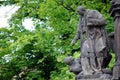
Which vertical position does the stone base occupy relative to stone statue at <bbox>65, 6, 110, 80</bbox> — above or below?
below

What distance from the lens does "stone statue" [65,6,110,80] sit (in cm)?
967

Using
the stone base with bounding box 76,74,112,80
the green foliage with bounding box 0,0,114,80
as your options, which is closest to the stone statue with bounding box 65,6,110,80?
the stone base with bounding box 76,74,112,80

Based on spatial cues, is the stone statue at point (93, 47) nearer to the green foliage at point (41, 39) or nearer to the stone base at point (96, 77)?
the stone base at point (96, 77)

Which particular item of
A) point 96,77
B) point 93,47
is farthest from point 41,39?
point 96,77

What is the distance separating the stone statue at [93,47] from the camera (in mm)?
9672

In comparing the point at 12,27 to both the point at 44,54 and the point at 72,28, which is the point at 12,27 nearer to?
the point at 44,54

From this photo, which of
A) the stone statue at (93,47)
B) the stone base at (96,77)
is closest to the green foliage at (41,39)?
the stone statue at (93,47)

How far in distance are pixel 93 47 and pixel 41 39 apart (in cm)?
707

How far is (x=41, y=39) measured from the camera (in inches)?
659

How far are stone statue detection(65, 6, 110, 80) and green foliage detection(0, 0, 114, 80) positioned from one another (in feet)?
15.6

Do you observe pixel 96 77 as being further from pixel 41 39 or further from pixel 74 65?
pixel 41 39

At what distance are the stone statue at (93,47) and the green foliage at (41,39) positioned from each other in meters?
4.74

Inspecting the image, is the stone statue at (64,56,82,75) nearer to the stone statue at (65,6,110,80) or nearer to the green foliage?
the stone statue at (65,6,110,80)

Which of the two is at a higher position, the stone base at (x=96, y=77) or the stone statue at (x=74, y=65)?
the stone statue at (x=74, y=65)
